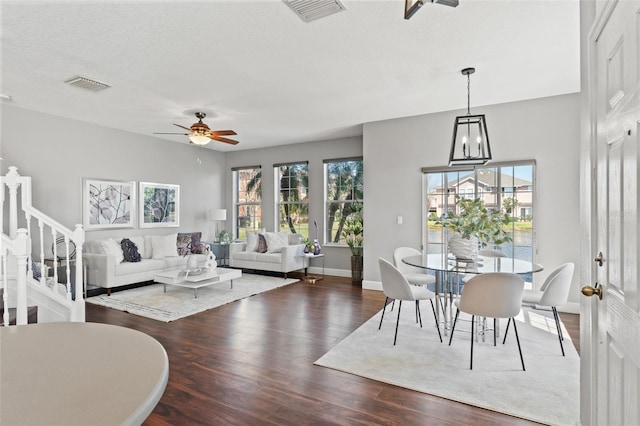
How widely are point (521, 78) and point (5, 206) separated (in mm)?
6841

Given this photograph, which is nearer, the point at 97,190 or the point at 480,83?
the point at 480,83

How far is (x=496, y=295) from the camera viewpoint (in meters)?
2.77

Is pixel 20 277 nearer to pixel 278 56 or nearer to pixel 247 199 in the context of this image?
pixel 278 56

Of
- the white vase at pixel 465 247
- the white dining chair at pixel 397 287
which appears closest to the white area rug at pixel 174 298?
the white dining chair at pixel 397 287

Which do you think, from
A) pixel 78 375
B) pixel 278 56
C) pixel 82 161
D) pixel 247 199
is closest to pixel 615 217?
pixel 78 375

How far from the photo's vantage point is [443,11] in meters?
2.60

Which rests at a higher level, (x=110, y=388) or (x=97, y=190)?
(x=97, y=190)

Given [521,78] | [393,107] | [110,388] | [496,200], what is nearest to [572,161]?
[496,200]

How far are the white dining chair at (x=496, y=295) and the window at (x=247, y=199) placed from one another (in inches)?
234

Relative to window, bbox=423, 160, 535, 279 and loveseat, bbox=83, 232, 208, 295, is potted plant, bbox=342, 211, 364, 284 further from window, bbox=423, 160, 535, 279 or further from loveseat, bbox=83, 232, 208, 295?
loveseat, bbox=83, 232, 208, 295

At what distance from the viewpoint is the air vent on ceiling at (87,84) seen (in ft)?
12.7

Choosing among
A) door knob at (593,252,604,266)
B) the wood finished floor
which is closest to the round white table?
the wood finished floor

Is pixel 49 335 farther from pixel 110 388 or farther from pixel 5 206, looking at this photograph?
pixel 5 206

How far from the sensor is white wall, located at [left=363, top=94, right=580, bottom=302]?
4410 millimetres
